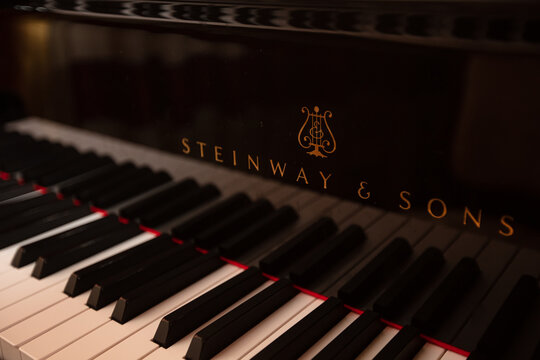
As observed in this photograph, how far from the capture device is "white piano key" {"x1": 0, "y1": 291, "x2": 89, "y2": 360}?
55.4 inches

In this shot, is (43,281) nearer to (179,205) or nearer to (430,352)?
(179,205)

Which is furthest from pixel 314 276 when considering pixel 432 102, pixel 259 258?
pixel 432 102

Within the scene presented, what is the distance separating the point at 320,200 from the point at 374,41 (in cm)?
44

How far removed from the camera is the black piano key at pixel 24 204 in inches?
80.7

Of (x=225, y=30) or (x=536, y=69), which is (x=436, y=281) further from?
(x=225, y=30)

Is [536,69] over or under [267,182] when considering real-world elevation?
over

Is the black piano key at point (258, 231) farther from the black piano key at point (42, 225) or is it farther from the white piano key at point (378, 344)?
the black piano key at point (42, 225)

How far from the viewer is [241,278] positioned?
1.57 metres

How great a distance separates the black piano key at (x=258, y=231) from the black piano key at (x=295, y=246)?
53 millimetres

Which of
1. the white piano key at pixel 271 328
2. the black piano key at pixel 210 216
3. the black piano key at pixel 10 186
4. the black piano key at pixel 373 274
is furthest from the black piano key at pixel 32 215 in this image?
the black piano key at pixel 373 274

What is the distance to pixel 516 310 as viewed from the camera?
1222 millimetres

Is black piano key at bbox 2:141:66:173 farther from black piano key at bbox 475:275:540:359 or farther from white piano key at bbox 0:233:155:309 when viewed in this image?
black piano key at bbox 475:275:540:359

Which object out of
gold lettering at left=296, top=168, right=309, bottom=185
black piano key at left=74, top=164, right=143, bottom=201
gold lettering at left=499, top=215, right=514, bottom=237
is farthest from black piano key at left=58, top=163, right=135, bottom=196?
gold lettering at left=499, top=215, right=514, bottom=237

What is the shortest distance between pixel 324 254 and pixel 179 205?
0.56 meters
